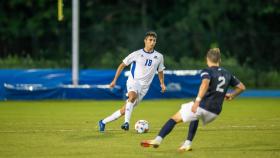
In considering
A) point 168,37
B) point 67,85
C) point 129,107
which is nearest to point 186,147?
point 129,107

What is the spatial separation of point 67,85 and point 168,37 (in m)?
10.00

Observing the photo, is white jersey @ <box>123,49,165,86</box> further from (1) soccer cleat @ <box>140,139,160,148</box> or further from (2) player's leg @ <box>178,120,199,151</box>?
(1) soccer cleat @ <box>140,139,160,148</box>

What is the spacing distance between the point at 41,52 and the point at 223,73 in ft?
79.0

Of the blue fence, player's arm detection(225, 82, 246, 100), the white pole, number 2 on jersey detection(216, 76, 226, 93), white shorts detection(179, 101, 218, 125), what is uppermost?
number 2 on jersey detection(216, 76, 226, 93)

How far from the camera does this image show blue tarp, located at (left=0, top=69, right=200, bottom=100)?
96.0 feet

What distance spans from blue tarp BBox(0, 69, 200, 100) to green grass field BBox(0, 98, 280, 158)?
186 inches

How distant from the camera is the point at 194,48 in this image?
3816cm

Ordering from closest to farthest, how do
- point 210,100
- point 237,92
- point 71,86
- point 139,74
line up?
point 210,100 < point 237,92 < point 139,74 < point 71,86

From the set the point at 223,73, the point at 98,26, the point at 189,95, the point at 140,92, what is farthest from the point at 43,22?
the point at 223,73

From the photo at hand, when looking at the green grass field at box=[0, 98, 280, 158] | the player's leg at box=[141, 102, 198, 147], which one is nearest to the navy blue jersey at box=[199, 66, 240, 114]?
the player's leg at box=[141, 102, 198, 147]

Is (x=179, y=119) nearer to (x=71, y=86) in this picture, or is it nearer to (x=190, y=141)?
(x=190, y=141)

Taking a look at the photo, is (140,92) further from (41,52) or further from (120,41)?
(120,41)

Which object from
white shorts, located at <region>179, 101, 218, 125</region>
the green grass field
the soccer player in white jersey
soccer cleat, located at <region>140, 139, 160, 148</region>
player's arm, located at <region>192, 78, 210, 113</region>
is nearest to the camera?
player's arm, located at <region>192, 78, 210, 113</region>

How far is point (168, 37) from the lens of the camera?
3847cm
